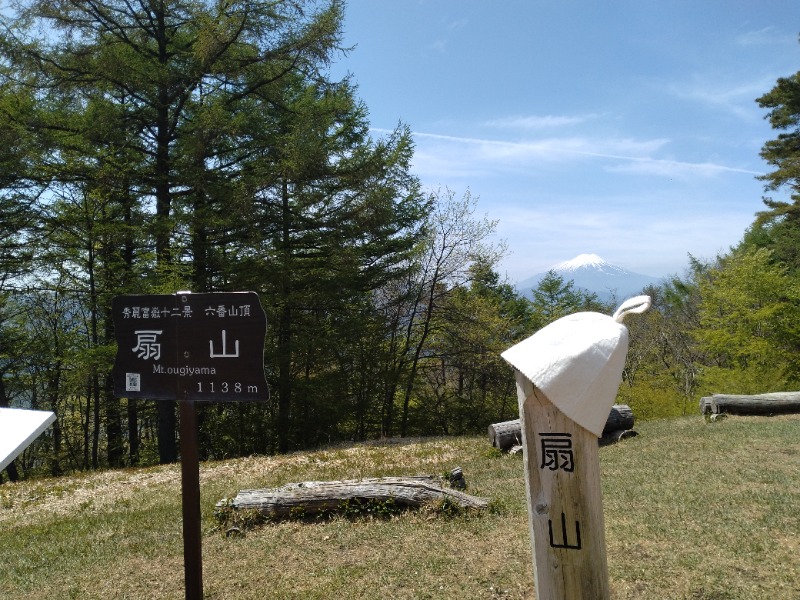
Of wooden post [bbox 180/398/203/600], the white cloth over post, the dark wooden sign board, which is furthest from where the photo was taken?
wooden post [bbox 180/398/203/600]

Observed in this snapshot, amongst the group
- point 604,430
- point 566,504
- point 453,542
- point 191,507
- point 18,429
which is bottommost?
point 453,542

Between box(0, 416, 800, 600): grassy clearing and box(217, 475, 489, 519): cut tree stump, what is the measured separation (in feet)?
0.55

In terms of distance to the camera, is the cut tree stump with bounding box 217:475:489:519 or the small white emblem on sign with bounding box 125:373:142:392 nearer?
the small white emblem on sign with bounding box 125:373:142:392

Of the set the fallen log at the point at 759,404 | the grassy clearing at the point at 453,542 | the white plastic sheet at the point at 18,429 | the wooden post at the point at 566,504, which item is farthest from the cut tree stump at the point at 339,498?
the fallen log at the point at 759,404

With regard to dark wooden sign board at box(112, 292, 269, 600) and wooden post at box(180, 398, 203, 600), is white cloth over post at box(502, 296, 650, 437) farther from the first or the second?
wooden post at box(180, 398, 203, 600)

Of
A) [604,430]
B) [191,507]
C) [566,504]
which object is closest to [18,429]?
[191,507]

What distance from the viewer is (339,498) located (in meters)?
6.00

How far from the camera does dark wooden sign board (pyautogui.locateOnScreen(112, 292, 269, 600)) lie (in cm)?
361

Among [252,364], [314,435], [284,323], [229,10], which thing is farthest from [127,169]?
[252,364]

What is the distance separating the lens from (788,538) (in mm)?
4688

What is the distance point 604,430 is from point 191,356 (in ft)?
24.8

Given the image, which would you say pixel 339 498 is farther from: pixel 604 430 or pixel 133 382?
pixel 604 430

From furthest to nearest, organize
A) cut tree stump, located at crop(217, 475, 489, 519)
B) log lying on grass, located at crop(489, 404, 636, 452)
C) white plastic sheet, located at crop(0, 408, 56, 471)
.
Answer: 1. log lying on grass, located at crop(489, 404, 636, 452)
2. cut tree stump, located at crop(217, 475, 489, 519)
3. white plastic sheet, located at crop(0, 408, 56, 471)

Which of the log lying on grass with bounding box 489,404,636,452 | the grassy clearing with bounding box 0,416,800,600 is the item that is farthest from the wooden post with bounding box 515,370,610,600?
the log lying on grass with bounding box 489,404,636,452
